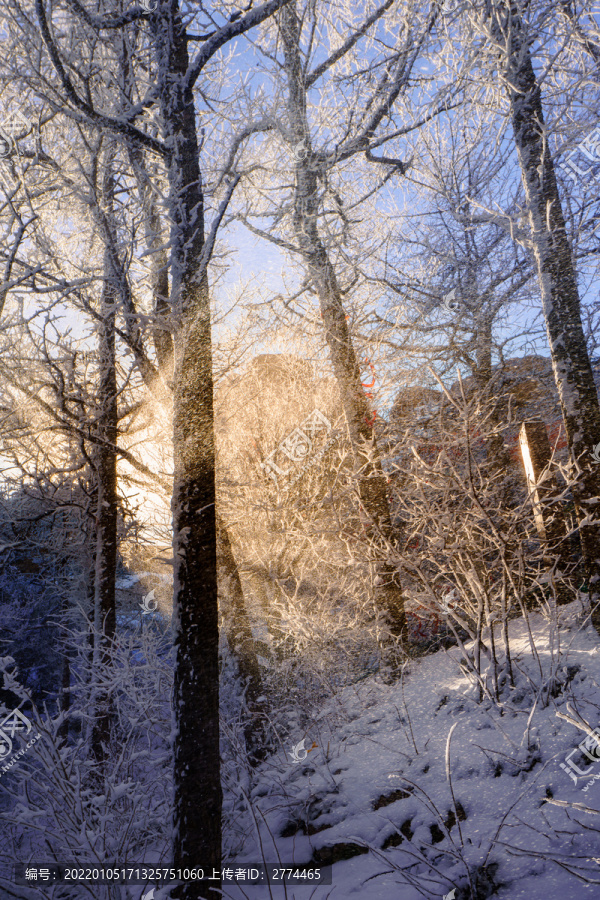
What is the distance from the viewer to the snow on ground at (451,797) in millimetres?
2410

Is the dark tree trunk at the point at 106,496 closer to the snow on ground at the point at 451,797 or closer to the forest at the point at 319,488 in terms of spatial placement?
the forest at the point at 319,488

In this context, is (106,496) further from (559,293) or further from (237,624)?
(559,293)

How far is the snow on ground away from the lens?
7.91 ft

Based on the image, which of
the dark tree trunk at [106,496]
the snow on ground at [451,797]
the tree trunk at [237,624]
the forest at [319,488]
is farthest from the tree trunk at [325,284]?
the dark tree trunk at [106,496]

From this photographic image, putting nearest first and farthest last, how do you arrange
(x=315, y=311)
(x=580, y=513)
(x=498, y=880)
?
1. (x=498, y=880)
2. (x=580, y=513)
3. (x=315, y=311)

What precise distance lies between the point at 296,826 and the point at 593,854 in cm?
271

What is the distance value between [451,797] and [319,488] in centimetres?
774

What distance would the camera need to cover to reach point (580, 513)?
4.77 m

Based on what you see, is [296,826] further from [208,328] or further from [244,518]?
[244,518]

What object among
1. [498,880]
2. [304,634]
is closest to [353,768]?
[498,880]

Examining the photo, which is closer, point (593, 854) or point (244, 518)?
point (593, 854)

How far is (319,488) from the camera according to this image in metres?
10.7

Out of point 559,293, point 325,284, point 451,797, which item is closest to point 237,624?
point 451,797

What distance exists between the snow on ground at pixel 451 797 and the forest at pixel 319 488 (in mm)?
26
